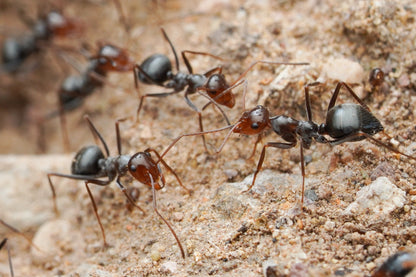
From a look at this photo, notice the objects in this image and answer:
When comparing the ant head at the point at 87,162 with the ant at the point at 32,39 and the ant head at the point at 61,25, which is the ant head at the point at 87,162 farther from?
the ant at the point at 32,39

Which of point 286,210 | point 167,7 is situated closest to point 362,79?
point 286,210

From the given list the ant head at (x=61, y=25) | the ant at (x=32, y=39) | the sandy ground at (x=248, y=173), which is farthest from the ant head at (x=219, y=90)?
the ant at (x=32, y=39)

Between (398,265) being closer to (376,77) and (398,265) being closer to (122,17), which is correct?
(376,77)

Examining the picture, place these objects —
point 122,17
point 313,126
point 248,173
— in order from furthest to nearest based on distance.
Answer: point 122,17 → point 248,173 → point 313,126

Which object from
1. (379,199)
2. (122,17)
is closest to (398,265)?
(379,199)

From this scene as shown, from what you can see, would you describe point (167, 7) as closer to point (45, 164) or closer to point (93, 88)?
point (93, 88)

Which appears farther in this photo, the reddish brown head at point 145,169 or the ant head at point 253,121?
the reddish brown head at point 145,169
